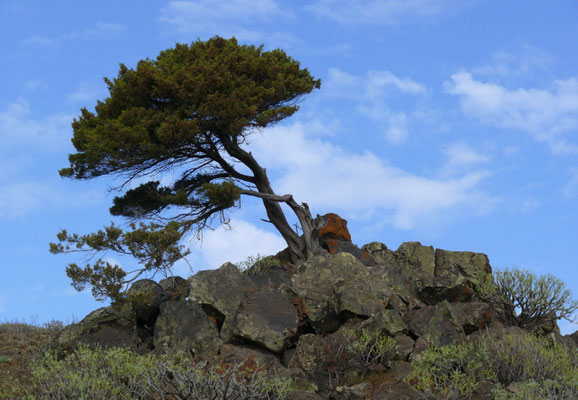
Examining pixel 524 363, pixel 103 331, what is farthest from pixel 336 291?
pixel 103 331

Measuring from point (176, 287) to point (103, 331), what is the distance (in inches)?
97.3

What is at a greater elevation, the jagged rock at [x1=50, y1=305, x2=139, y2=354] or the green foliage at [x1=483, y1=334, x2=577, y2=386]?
Result: the jagged rock at [x1=50, y1=305, x2=139, y2=354]

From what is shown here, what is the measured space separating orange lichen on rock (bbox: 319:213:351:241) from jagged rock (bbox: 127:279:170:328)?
7211 mm

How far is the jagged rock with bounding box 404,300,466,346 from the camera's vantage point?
38.3ft

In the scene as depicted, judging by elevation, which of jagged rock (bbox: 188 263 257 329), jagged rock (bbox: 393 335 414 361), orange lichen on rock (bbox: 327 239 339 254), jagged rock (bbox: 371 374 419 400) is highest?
orange lichen on rock (bbox: 327 239 339 254)

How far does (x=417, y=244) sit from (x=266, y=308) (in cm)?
717

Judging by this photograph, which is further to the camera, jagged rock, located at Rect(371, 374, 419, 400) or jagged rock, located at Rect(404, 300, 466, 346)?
jagged rock, located at Rect(404, 300, 466, 346)

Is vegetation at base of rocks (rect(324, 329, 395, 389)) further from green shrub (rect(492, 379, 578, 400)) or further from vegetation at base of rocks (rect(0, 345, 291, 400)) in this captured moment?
green shrub (rect(492, 379, 578, 400))

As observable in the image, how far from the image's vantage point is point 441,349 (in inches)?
428

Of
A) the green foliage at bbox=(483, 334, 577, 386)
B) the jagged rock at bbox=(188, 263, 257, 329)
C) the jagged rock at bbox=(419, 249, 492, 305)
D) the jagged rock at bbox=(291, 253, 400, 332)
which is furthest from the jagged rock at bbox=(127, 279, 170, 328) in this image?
the green foliage at bbox=(483, 334, 577, 386)

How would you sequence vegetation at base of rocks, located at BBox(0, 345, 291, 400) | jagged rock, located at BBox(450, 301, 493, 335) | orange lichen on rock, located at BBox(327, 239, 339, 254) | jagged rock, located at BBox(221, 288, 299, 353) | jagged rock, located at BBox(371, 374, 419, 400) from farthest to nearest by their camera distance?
1. orange lichen on rock, located at BBox(327, 239, 339, 254)
2. jagged rock, located at BBox(221, 288, 299, 353)
3. jagged rock, located at BBox(450, 301, 493, 335)
4. jagged rock, located at BBox(371, 374, 419, 400)
5. vegetation at base of rocks, located at BBox(0, 345, 291, 400)

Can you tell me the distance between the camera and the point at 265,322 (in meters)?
13.0

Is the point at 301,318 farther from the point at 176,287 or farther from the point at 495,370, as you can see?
the point at 495,370

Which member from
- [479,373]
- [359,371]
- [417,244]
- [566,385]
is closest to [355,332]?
[359,371]
